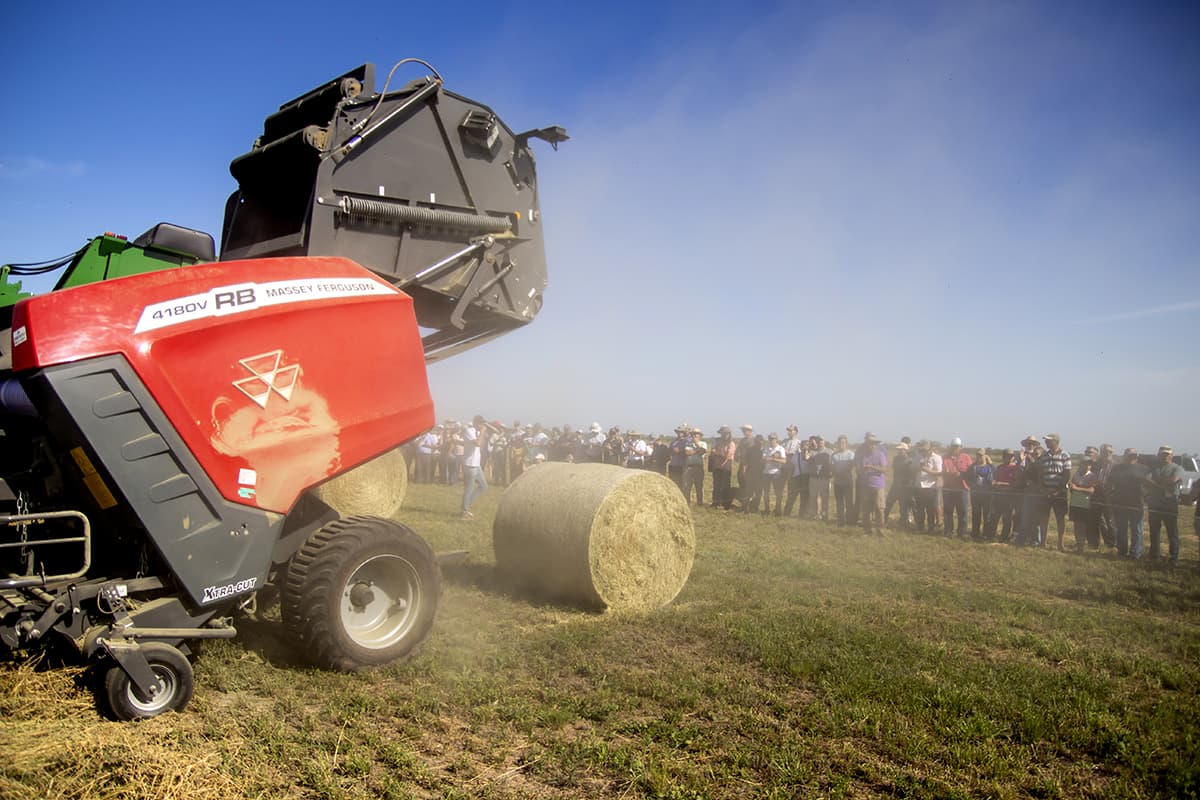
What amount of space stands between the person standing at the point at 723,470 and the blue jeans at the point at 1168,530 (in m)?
8.54

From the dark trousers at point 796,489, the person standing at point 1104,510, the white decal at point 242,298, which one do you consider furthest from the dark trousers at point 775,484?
the white decal at point 242,298

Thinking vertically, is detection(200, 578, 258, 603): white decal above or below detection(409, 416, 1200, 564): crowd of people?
below

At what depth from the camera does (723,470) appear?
765 inches

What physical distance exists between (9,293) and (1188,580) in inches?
593

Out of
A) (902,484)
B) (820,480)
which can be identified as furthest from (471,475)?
(902,484)

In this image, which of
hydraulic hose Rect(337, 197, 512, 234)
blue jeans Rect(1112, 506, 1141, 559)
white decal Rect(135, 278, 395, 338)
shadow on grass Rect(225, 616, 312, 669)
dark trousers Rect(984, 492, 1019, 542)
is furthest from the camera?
dark trousers Rect(984, 492, 1019, 542)

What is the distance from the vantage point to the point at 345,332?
5426 millimetres

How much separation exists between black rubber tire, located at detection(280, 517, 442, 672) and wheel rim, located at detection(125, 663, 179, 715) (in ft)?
2.91

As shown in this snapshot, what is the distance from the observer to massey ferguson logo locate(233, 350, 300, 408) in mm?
4871

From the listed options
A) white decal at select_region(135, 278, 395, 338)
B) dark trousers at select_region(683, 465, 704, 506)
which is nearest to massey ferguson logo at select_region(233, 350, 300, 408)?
white decal at select_region(135, 278, 395, 338)

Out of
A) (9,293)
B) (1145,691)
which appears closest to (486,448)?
(9,293)

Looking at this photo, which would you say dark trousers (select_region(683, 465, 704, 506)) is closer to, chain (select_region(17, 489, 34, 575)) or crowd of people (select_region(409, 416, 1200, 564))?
crowd of people (select_region(409, 416, 1200, 564))

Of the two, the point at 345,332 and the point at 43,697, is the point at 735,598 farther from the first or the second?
the point at 43,697

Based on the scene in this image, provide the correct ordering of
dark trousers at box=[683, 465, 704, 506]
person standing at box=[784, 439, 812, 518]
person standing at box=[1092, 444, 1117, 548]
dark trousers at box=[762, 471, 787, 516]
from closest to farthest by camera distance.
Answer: person standing at box=[1092, 444, 1117, 548], person standing at box=[784, 439, 812, 518], dark trousers at box=[762, 471, 787, 516], dark trousers at box=[683, 465, 704, 506]
